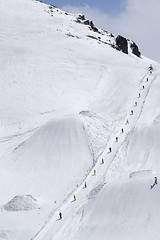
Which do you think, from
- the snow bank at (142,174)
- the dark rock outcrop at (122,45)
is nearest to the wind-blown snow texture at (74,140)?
the snow bank at (142,174)

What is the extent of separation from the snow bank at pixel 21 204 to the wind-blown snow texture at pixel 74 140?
77 mm

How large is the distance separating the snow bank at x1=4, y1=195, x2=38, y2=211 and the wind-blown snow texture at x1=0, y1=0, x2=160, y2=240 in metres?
0.08

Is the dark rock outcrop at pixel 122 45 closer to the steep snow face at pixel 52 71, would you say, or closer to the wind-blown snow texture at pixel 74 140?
the steep snow face at pixel 52 71

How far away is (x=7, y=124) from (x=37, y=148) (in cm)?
944

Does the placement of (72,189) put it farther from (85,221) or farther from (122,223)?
(122,223)

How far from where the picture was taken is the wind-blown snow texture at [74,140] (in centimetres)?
2027

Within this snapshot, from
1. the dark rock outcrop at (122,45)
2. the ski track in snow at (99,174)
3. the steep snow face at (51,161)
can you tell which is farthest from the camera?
the dark rock outcrop at (122,45)

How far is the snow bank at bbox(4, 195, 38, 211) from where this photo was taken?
2339 cm

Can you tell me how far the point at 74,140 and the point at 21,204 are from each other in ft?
33.8

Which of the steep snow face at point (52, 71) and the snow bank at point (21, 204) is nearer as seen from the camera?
the snow bank at point (21, 204)

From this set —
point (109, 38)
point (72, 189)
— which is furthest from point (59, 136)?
point (109, 38)

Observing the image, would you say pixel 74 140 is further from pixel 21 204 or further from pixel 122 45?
Answer: pixel 122 45

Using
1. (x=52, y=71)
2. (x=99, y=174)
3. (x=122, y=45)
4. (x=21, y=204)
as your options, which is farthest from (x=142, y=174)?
(x=122, y=45)

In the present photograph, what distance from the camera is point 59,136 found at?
107 ft
